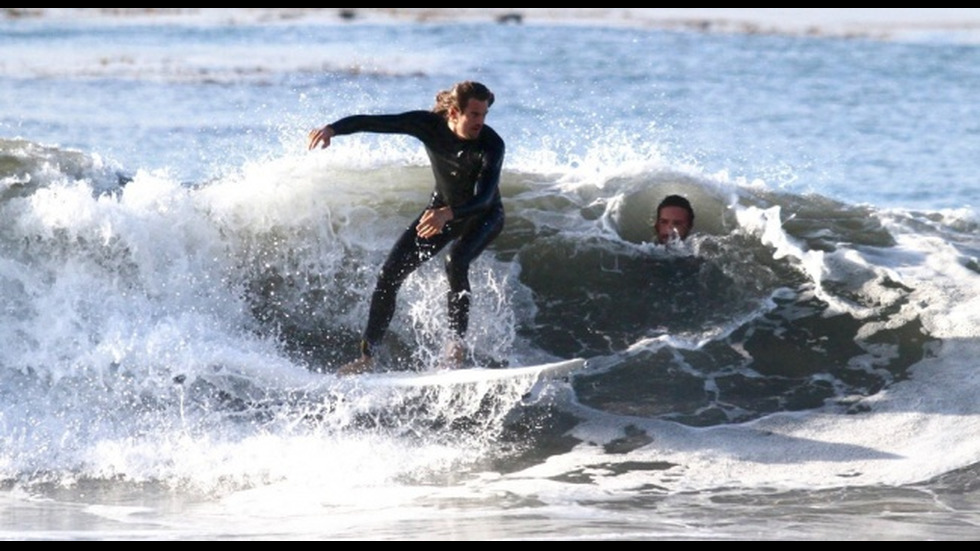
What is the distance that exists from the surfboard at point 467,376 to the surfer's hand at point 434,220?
32.2 inches

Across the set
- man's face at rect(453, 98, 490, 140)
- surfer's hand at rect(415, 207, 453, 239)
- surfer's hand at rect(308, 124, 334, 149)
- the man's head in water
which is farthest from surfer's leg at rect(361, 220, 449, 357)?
the man's head in water

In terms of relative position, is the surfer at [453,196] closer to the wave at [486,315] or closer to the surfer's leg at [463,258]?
the surfer's leg at [463,258]

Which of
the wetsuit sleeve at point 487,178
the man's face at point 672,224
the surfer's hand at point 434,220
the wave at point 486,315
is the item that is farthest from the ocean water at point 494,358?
the wetsuit sleeve at point 487,178

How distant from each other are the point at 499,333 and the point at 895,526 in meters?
3.33

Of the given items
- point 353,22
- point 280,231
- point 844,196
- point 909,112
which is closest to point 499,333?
point 280,231

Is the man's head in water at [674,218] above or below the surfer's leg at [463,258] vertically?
above

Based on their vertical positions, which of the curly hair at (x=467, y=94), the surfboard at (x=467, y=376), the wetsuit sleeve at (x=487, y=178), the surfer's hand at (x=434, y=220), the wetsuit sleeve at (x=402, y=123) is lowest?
the surfboard at (x=467, y=376)

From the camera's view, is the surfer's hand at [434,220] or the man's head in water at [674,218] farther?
the man's head in water at [674,218]

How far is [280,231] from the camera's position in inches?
414

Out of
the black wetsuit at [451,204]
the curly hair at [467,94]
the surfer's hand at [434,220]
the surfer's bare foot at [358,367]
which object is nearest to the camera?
the surfer's hand at [434,220]

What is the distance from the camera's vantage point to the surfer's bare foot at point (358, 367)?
904 cm

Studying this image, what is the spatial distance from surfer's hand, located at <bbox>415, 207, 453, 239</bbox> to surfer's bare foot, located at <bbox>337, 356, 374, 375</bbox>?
3.09ft

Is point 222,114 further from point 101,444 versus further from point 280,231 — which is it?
point 101,444

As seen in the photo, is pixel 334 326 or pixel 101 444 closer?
pixel 101 444
